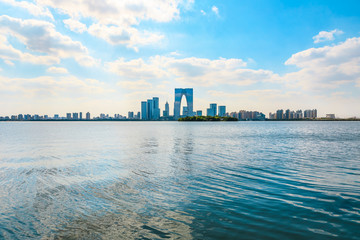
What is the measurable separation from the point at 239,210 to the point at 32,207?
1039 cm

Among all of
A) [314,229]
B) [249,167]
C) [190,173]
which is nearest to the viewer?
[314,229]

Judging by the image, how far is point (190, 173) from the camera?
19500 mm

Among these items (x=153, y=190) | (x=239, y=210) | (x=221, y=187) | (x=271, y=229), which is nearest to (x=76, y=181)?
(x=153, y=190)

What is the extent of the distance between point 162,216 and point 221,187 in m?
5.93

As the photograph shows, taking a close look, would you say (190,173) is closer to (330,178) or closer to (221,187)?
(221,187)

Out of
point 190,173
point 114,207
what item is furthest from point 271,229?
point 190,173

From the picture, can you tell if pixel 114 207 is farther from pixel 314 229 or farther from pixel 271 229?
pixel 314 229

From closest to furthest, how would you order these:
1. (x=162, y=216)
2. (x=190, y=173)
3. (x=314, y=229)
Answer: (x=314, y=229)
(x=162, y=216)
(x=190, y=173)

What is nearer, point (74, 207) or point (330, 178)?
point (74, 207)

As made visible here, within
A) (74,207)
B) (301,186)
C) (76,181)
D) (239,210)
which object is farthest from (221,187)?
(76,181)

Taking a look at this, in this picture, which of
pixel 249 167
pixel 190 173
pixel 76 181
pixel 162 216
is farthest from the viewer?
pixel 249 167

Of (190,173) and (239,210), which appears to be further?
(190,173)

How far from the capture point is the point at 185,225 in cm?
949

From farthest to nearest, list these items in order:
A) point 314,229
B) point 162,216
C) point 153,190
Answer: point 153,190
point 162,216
point 314,229
